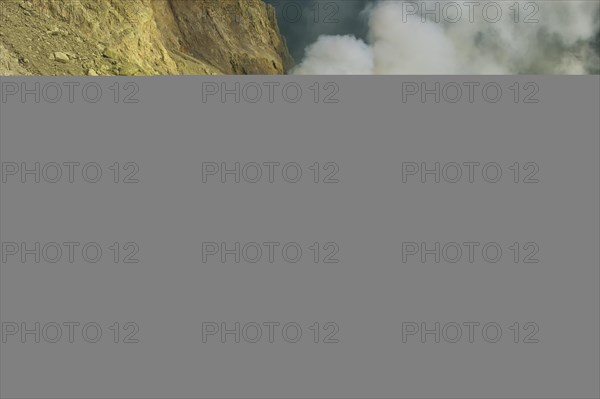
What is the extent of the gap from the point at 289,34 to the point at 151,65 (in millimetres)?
6680

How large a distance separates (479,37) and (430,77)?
8.67m

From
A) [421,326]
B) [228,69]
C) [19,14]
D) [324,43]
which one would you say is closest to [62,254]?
[421,326]

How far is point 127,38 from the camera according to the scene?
9.86 metres

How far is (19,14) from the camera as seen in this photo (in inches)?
353

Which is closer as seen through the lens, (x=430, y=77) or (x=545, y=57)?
A: (x=430, y=77)

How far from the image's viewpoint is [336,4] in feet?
46.0

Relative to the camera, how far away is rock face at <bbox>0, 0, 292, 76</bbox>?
8.47m

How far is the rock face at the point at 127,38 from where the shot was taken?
8469 mm

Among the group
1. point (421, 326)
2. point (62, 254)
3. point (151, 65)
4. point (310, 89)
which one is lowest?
point (421, 326)

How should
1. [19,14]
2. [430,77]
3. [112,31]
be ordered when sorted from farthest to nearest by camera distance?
[112,31], [19,14], [430,77]

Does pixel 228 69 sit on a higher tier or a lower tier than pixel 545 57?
lower

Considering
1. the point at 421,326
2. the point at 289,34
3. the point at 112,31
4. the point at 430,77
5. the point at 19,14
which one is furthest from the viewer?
the point at 289,34

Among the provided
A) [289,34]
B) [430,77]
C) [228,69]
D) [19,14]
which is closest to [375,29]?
[289,34]

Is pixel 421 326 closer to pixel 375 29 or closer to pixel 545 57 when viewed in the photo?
pixel 375 29
